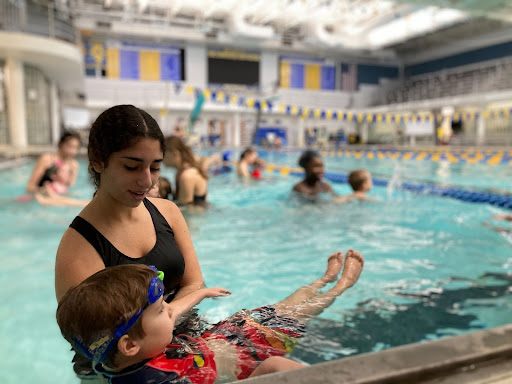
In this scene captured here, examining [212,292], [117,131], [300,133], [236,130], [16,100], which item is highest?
[16,100]

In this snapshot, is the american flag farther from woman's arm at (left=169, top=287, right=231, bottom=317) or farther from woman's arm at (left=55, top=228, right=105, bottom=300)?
woman's arm at (left=55, top=228, right=105, bottom=300)

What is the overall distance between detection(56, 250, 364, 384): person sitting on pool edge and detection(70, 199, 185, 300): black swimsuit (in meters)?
0.10

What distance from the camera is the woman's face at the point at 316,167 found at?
4961mm

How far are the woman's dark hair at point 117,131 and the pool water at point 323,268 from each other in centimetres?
102

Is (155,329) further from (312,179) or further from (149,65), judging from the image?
(149,65)

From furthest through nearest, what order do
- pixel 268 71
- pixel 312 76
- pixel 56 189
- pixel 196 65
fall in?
pixel 312 76, pixel 268 71, pixel 196 65, pixel 56 189

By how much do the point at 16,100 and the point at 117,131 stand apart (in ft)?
44.1

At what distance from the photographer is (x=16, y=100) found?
1232 centimetres

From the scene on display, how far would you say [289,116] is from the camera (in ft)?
86.3

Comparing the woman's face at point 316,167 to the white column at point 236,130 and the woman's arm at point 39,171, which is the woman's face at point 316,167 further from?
the white column at point 236,130

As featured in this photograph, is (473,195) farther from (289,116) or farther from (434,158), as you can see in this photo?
(289,116)

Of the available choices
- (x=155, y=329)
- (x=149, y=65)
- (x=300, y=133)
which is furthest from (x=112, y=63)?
(x=155, y=329)

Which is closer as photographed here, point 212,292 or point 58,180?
point 212,292

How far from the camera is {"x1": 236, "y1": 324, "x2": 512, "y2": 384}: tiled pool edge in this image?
3.02 ft
